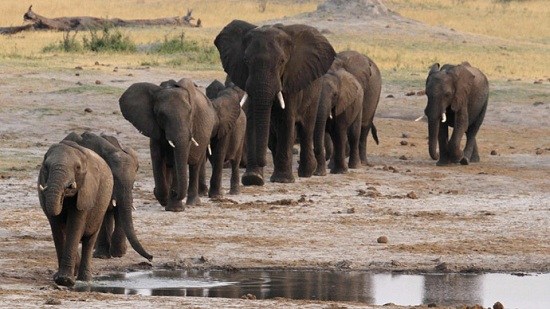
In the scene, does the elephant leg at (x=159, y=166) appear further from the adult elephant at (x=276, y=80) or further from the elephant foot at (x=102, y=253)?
the elephant foot at (x=102, y=253)

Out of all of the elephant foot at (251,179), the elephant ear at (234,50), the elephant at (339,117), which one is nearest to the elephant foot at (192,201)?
the elephant foot at (251,179)

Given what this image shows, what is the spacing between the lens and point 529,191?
18.7 m

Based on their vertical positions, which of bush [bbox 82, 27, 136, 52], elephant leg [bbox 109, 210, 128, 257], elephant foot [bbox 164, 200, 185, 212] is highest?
elephant leg [bbox 109, 210, 128, 257]

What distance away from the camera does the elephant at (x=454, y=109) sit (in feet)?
71.2

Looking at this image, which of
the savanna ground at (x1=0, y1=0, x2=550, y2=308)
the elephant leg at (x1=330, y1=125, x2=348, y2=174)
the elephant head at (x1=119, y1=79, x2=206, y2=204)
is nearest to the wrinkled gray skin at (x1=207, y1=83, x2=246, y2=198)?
the savanna ground at (x1=0, y1=0, x2=550, y2=308)

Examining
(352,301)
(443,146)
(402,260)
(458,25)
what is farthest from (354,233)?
(458,25)

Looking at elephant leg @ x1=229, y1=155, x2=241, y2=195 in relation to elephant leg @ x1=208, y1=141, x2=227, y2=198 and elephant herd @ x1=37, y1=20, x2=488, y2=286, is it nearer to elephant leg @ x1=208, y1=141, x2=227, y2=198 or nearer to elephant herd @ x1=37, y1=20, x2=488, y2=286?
elephant herd @ x1=37, y1=20, x2=488, y2=286

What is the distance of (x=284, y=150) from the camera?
18641 mm

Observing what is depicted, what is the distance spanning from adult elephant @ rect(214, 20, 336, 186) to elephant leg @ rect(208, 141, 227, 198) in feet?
3.86

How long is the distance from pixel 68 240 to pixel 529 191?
28.6ft

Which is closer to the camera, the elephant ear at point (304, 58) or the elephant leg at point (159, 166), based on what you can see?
the elephant leg at point (159, 166)

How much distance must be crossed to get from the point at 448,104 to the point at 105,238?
10.2 meters

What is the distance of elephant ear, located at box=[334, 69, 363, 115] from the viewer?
2014 centimetres

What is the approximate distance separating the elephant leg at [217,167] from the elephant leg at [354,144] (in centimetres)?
433
